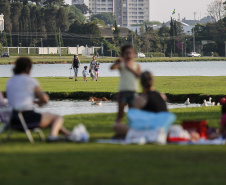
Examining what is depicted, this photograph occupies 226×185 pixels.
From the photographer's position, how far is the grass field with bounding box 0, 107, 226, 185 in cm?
766

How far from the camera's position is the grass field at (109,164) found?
7656 millimetres

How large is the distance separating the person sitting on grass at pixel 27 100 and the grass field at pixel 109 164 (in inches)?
13.3

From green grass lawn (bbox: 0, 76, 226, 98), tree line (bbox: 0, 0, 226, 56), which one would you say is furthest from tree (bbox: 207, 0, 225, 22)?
green grass lawn (bbox: 0, 76, 226, 98)

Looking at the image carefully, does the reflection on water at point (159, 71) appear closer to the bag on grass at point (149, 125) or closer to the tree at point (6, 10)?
the bag on grass at point (149, 125)

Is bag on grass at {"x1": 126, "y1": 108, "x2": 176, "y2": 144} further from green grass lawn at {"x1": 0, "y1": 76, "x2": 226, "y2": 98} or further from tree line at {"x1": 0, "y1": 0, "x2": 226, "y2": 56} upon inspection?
tree line at {"x1": 0, "y1": 0, "x2": 226, "y2": 56}

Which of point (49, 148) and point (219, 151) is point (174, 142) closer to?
point (219, 151)

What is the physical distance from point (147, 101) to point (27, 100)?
1.96 m

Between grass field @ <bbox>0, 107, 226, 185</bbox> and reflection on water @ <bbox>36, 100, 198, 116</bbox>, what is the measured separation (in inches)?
450

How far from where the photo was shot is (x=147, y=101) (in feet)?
34.9

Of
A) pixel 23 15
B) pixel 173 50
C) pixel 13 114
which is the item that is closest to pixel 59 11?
pixel 23 15

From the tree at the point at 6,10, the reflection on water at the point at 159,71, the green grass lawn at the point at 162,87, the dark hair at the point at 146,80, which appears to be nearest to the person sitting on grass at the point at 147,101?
the dark hair at the point at 146,80

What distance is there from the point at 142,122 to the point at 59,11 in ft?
509

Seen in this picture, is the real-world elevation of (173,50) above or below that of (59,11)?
below

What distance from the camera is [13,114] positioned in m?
10.5
